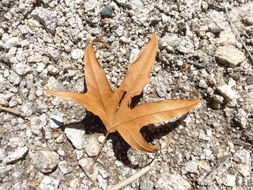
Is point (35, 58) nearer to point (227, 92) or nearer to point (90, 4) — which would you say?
point (90, 4)

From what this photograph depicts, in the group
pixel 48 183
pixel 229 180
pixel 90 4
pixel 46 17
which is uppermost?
pixel 90 4

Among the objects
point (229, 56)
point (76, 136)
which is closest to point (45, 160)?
point (76, 136)

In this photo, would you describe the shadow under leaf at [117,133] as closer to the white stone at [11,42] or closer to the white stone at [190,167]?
the white stone at [190,167]

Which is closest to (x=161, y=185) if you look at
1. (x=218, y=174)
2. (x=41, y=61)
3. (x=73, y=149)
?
(x=218, y=174)

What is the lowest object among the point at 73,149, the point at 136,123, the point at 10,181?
the point at 10,181

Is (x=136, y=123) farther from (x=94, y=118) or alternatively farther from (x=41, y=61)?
(x=41, y=61)

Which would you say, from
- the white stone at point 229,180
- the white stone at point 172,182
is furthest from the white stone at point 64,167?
the white stone at point 229,180

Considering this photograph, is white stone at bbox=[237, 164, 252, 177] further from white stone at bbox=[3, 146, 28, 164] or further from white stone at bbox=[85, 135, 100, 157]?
white stone at bbox=[3, 146, 28, 164]
